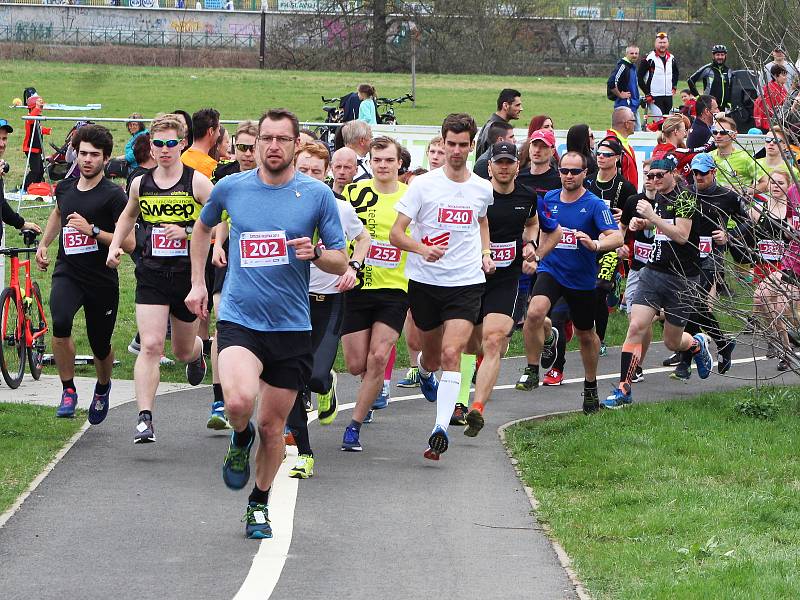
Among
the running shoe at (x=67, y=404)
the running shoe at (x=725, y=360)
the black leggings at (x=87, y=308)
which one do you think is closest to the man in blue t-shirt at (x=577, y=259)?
the running shoe at (x=725, y=360)

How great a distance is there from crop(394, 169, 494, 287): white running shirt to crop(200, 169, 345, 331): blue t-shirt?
2338mm

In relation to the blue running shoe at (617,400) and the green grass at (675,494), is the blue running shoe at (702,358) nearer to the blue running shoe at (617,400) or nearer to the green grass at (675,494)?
the green grass at (675,494)

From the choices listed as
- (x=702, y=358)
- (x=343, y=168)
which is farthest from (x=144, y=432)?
(x=702, y=358)

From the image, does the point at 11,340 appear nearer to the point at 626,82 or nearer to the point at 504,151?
the point at 504,151

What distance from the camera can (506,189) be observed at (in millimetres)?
10984

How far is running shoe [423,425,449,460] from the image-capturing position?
9.53 m

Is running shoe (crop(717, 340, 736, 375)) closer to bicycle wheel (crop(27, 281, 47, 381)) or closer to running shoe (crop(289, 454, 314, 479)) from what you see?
running shoe (crop(289, 454, 314, 479))

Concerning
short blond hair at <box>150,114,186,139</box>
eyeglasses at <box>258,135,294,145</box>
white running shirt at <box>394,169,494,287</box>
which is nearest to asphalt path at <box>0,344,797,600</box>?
white running shirt at <box>394,169,494,287</box>

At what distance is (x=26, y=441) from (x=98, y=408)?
2.15ft

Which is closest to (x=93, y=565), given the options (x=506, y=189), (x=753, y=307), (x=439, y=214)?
(x=439, y=214)

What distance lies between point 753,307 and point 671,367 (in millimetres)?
3549

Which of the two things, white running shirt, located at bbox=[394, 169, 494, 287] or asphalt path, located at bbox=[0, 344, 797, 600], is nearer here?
asphalt path, located at bbox=[0, 344, 797, 600]

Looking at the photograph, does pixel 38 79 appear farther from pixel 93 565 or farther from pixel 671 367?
pixel 93 565

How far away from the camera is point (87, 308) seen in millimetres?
10625
